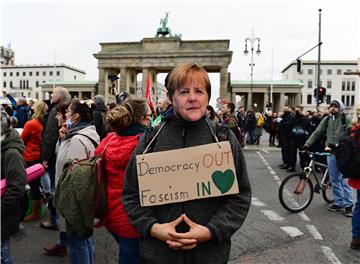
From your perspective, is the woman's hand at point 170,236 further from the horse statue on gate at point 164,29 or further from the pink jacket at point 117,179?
the horse statue on gate at point 164,29

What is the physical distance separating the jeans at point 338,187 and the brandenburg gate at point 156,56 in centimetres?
4699

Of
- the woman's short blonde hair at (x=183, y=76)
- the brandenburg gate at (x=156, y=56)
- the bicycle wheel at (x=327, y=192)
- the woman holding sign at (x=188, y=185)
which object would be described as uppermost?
the brandenburg gate at (x=156, y=56)

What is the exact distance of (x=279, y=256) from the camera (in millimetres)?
4699

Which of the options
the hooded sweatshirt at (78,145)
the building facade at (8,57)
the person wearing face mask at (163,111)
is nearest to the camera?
the person wearing face mask at (163,111)

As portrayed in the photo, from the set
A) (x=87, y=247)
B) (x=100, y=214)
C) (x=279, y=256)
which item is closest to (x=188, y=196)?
(x=100, y=214)

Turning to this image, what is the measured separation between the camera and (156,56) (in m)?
57.8

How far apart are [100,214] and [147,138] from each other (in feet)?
3.32

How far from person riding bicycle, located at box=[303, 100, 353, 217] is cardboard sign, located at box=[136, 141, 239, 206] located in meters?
5.15

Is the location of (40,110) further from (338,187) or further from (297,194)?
(338,187)

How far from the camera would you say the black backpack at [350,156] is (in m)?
5.10

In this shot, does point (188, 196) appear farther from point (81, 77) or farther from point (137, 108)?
point (81, 77)

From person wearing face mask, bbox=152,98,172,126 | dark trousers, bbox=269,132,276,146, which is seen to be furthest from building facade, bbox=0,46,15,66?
person wearing face mask, bbox=152,98,172,126

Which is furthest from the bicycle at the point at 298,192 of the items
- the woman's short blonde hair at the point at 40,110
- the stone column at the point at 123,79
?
the stone column at the point at 123,79

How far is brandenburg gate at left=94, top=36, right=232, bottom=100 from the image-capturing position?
5534 centimetres
